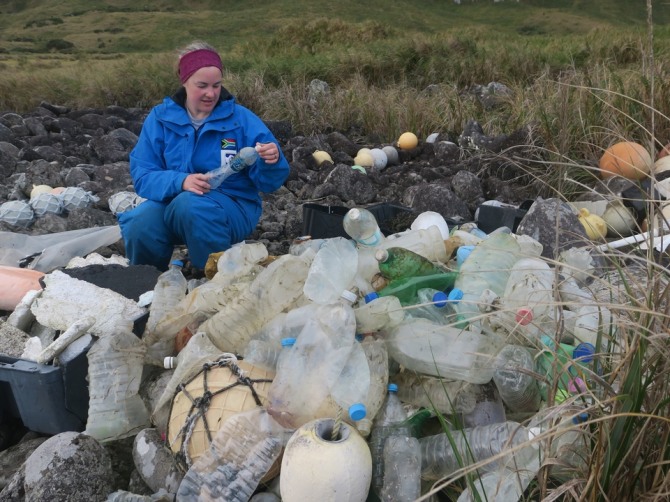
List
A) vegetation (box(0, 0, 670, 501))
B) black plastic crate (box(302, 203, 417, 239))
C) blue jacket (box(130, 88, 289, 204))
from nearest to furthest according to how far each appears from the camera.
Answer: vegetation (box(0, 0, 670, 501)) → blue jacket (box(130, 88, 289, 204)) → black plastic crate (box(302, 203, 417, 239))

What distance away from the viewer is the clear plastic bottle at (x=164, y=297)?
2.99 m

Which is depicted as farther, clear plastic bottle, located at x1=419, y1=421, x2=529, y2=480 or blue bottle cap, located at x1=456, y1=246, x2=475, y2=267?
blue bottle cap, located at x1=456, y1=246, x2=475, y2=267

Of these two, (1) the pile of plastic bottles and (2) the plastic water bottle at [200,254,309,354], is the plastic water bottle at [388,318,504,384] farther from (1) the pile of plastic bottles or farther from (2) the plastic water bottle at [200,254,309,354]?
(2) the plastic water bottle at [200,254,309,354]

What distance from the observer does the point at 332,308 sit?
254 centimetres

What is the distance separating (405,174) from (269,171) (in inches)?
112

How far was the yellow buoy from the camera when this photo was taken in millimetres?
7441

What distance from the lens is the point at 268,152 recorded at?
3.93 m

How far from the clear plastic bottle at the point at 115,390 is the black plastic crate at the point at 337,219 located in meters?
1.76

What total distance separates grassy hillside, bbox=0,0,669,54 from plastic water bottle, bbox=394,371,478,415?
39976 millimetres

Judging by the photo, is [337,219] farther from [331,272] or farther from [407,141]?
[407,141]

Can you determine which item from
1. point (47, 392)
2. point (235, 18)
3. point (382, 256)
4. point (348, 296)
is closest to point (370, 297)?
point (348, 296)

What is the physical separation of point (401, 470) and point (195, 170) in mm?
2591

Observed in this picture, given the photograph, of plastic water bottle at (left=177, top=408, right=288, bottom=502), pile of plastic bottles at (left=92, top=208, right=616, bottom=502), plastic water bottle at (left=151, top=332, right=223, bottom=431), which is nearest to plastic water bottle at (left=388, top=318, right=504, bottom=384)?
pile of plastic bottles at (left=92, top=208, right=616, bottom=502)

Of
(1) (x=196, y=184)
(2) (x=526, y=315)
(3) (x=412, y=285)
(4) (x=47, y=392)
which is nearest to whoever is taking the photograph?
(2) (x=526, y=315)
